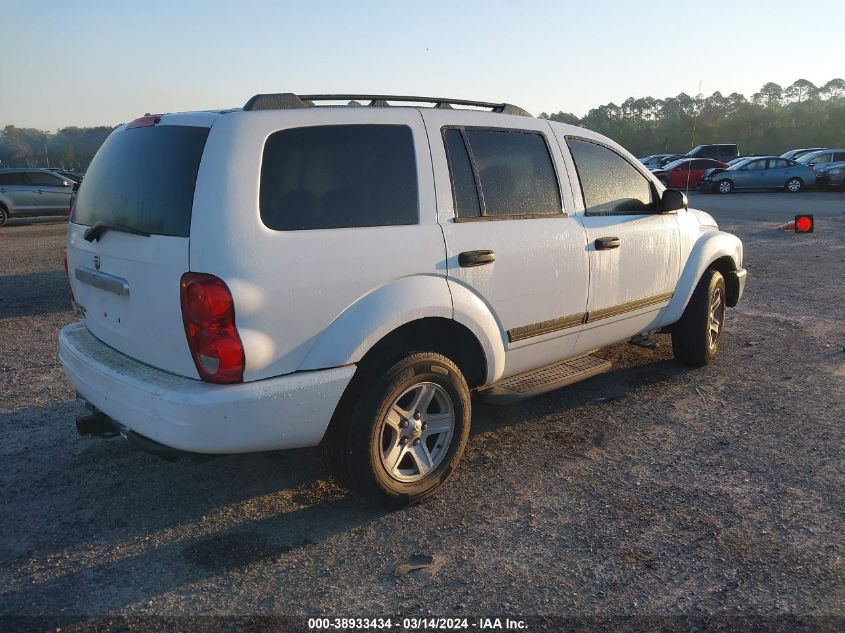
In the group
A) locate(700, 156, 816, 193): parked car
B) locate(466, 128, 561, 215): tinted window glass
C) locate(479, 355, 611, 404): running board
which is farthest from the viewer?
locate(700, 156, 816, 193): parked car

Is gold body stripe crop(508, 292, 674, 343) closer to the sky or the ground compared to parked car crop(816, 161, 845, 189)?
closer to the ground

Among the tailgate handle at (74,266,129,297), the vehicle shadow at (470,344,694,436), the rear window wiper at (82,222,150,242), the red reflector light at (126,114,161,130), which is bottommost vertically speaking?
the vehicle shadow at (470,344,694,436)

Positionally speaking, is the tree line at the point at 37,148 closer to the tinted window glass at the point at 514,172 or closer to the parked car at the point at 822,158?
the parked car at the point at 822,158

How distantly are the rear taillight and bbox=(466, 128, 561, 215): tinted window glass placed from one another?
1.58m

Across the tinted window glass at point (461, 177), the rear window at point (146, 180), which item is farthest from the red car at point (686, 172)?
the rear window at point (146, 180)

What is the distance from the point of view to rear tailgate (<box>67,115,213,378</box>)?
2934 millimetres

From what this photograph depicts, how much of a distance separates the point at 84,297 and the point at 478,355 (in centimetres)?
213

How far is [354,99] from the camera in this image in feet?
11.5

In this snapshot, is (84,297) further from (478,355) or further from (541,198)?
(541,198)

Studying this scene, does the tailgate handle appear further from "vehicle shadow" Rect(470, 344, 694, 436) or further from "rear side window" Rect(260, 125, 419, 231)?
"vehicle shadow" Rect(470, 344, 694, 436)

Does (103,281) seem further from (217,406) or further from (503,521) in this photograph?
(503,521)

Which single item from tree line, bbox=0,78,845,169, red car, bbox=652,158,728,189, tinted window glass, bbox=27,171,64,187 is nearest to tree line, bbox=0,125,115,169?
tree line, bbox=0,78,845,169

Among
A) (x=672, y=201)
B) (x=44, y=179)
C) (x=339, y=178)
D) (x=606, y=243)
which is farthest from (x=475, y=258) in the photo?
(x=44, y=179)

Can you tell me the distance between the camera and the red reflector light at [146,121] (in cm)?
339
